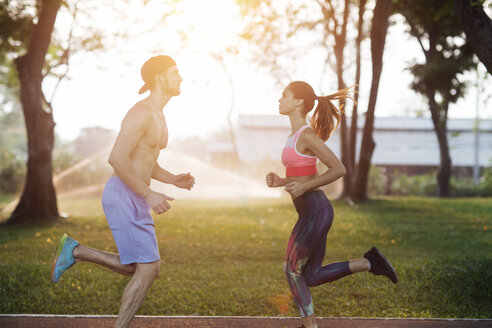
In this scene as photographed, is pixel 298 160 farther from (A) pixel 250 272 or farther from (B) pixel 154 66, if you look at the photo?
(A) pixel 250 272

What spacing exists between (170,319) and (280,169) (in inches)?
915

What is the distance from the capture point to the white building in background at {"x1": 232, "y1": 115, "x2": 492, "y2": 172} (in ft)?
125

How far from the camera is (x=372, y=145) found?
603 inches

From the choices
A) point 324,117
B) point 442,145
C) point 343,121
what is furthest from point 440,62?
point 324,117

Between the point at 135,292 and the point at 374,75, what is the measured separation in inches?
446

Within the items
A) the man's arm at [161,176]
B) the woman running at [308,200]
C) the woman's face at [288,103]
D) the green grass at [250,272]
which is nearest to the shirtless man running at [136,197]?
the man's arm at [161,176]

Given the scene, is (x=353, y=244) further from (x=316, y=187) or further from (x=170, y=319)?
(x=316, y=187)

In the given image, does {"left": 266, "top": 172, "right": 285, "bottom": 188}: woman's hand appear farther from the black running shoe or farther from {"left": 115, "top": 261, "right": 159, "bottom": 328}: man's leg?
{"left": 115, "top": 261, "right": 159, "bottom": 328}: man's leg

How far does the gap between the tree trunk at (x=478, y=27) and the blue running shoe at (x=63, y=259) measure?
5313mm

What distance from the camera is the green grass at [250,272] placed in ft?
18.9

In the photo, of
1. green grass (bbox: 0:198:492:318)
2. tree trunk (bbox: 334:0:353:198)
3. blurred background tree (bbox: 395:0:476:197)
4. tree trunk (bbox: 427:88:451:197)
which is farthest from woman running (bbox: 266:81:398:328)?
tree trunk (bbox: 427:88:451:197)

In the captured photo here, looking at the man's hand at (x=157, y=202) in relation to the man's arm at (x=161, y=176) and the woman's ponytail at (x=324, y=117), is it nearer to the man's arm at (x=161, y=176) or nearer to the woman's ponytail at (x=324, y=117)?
the man's arm at (x=161, y=176)

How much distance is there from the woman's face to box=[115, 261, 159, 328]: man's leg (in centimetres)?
157

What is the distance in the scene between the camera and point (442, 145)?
73.8 ft
